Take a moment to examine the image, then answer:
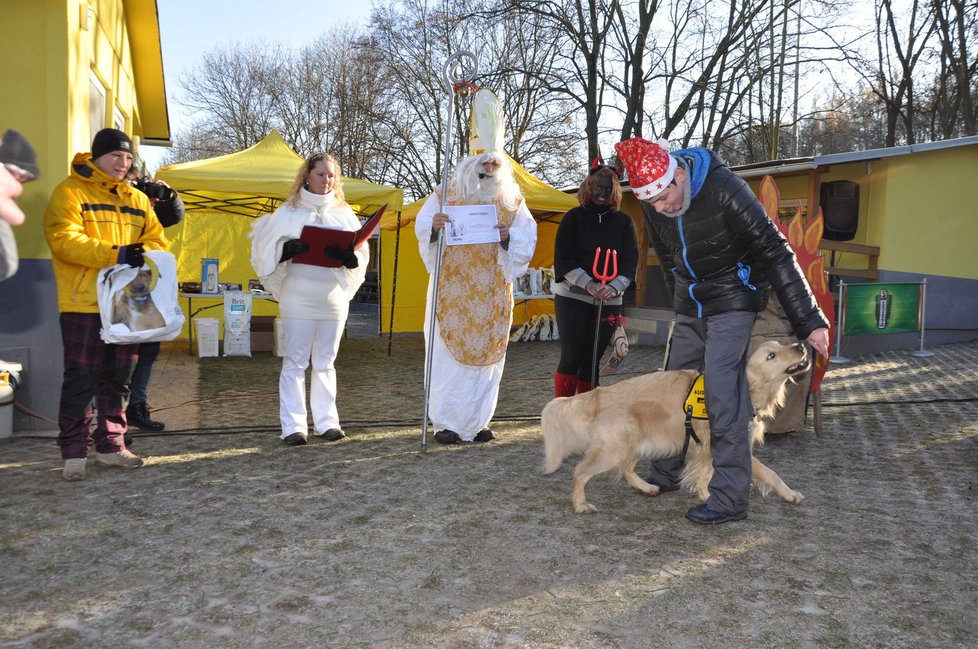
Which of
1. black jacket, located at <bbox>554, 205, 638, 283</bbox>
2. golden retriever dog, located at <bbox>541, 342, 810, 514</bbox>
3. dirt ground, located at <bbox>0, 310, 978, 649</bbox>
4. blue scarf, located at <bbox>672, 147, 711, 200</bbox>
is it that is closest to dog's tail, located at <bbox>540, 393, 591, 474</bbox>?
golden retriever dog, located at <bbox>541, 342, 810, 514</bbox>

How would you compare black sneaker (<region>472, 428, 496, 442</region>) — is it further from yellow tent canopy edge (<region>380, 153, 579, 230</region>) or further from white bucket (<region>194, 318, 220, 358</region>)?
yellow tent canopy edge (<region>380, 153, 579, 230</region>)

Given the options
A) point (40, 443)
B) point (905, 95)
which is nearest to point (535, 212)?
point (40, 443)

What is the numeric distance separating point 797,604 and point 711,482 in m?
0.93

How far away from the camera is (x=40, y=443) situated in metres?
4.93

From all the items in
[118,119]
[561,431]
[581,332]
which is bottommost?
[561,431]

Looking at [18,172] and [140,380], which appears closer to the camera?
[18,172]

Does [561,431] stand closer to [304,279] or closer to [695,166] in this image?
[695,166]

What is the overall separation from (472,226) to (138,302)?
2.08m

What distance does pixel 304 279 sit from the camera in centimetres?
498

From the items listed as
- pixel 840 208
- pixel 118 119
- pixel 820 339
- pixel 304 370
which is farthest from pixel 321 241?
pixel 840 208

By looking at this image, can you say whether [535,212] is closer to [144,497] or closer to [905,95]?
[144,497]

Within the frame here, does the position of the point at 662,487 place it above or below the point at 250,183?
below

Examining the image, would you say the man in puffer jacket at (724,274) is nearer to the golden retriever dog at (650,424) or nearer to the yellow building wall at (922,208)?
the golden retriever dog at (650,424)

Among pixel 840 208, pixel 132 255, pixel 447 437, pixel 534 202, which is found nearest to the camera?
pixel 132 255
